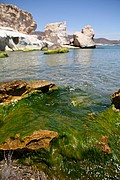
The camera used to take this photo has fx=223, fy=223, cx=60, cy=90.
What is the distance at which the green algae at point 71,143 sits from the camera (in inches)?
229

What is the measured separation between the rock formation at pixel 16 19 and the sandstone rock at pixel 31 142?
443ft

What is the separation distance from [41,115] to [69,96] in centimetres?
488

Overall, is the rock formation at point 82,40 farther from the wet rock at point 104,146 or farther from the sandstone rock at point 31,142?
the sandstone rock at point 31,142

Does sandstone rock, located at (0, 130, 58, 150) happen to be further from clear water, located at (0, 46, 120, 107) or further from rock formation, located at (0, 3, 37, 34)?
rock formation, located at (0, 3, 37, 34)

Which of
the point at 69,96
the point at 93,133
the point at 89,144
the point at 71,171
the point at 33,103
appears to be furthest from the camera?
the point at 69,96

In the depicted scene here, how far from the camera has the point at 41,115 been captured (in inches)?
304

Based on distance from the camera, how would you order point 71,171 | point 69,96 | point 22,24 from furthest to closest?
point 22,24
point 69,96
point 71,171

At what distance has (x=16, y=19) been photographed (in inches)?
5468

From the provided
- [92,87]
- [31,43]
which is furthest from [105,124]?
[31,43]

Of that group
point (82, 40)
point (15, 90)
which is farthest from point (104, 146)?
point (82, 40)

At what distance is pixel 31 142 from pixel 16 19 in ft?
469

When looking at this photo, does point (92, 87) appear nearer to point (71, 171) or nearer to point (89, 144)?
point (89, 144)

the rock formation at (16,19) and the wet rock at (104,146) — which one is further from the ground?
the rock formation at (16,19)

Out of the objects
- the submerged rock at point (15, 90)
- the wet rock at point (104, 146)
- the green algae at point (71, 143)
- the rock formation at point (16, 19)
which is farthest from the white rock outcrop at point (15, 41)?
the wet rock at point (104, 146)
